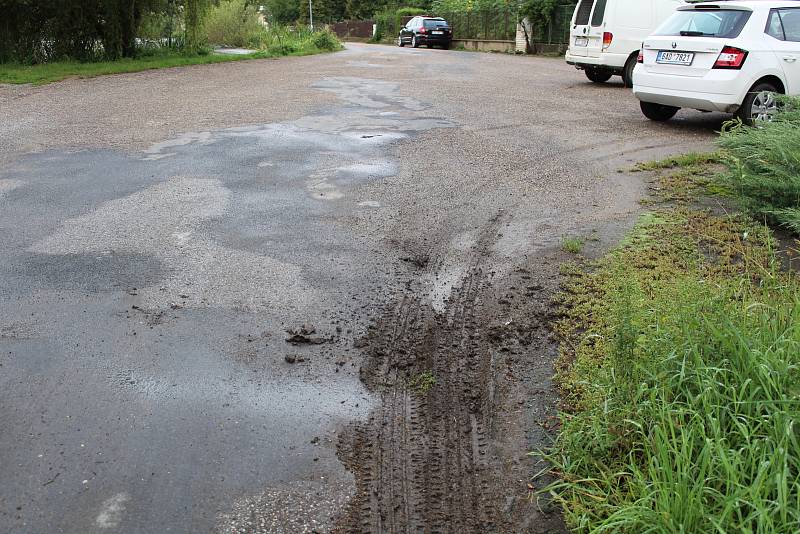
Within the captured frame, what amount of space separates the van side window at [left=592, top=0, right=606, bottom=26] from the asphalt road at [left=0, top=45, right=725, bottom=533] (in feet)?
17.8

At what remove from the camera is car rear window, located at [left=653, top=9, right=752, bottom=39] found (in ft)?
35.1

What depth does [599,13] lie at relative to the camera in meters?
17.9

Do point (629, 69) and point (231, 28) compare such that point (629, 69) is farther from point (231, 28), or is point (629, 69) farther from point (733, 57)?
point (231, 28)

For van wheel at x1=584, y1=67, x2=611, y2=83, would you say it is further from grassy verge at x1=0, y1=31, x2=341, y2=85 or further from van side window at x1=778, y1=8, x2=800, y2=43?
grassy verge at x1=0, y1=31, x2=341, y2=85

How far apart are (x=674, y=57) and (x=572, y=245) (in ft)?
20.3

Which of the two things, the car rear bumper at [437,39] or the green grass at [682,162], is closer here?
the green grass at [682,162]

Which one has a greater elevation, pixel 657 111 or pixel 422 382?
pixel 657 111

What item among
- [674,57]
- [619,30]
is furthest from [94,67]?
[674,57]

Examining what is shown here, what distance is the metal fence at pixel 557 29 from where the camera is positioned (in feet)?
111

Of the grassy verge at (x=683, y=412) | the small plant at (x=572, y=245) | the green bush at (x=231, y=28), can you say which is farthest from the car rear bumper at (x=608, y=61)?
the green bush at (x=231, y=28)

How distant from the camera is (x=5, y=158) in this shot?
9.62 m

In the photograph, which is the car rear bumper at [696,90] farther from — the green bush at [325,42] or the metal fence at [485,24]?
the green bush at [325,42]

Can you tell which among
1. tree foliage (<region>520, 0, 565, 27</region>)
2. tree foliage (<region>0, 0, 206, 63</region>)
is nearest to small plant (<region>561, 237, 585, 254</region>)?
tree foliage (<region>0, 0, 206, 63</region>)

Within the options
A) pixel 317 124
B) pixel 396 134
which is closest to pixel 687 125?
pixel 396 134
